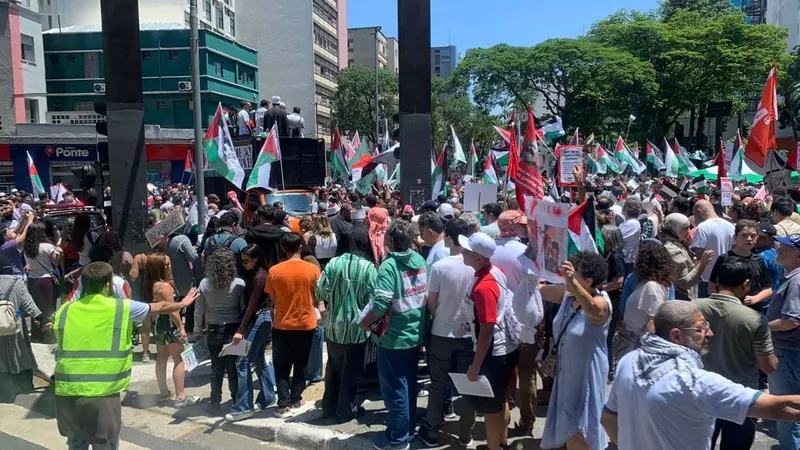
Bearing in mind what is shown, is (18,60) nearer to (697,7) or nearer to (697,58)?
(697,58)

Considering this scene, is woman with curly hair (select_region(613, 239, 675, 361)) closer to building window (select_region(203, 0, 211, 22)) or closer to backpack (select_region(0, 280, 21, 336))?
backpack (select_region(0, 280, 21, 336))

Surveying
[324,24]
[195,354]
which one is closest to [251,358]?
[195,354]

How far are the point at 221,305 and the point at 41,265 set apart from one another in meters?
4.10

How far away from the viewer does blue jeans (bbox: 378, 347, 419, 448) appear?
18.1 feet

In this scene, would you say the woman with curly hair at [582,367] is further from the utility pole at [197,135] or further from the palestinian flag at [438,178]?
the palestinian flag at [438,178]

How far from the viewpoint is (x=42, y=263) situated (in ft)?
29.6

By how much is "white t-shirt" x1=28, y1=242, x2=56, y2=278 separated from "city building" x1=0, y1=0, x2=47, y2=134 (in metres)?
32.3

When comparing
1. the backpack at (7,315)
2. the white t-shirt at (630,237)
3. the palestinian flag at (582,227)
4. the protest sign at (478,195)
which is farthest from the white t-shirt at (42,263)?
the white t-shirt at (630,237)

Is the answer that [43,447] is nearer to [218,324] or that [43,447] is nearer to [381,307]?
[218,324]

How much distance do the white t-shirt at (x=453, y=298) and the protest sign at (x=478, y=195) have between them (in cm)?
383

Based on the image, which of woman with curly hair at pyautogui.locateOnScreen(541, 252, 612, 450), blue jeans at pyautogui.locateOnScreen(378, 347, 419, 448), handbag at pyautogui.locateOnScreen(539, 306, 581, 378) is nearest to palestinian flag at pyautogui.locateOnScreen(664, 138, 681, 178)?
blue jeans at pyautogui.locateOnScreen(378, 347, 419, 448)

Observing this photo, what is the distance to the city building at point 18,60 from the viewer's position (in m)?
38.7

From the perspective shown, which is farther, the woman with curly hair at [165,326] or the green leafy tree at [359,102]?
the green leafy tree at [359,102]

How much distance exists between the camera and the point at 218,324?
6469 mm
